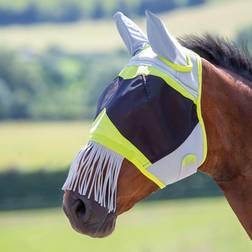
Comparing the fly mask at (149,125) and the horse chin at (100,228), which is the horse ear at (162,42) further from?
the horse chin at (100,228)

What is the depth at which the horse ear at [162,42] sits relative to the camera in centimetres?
341

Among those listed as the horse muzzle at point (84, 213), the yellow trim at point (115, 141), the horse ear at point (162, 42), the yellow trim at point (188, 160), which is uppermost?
the horse ear at point (162, 42)

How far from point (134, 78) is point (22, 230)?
11.7m

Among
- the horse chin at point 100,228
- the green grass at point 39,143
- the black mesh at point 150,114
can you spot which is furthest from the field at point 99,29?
the horse chin at point 100,228

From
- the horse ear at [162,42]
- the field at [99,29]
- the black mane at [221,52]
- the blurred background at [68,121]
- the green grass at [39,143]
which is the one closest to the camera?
the horse ear at [162,42]

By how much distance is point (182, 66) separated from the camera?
3.54 meters

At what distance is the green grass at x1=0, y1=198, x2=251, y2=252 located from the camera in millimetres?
13258

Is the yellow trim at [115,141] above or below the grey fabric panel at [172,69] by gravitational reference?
below

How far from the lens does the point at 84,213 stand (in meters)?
3.43

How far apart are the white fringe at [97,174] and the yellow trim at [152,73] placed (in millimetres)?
310

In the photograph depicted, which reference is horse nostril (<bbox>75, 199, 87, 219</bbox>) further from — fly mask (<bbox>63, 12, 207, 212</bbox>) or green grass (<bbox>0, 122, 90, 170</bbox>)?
green grass (<bbox>0, 122, 90, 170</bbox>)

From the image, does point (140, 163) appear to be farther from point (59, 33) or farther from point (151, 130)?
point (59, 33)

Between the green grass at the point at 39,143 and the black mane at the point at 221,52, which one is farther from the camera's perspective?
the green grass at the point at 39,143

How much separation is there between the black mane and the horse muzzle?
88 cm
